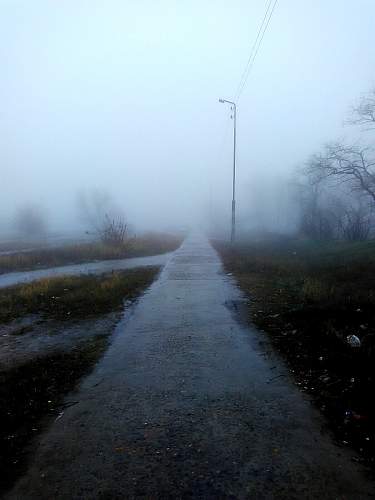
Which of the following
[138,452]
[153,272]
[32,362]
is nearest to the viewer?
[138,452]

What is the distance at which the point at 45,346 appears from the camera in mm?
8070

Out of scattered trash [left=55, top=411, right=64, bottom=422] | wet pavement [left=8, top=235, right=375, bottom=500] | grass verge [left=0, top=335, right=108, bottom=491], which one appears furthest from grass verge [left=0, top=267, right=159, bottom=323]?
scattered trash [left=55, top=411, right=64, bottom=422]

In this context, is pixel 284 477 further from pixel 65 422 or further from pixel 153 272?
pixel 153 272

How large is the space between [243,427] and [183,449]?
2.72 feet

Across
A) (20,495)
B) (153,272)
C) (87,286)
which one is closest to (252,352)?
(20,495)

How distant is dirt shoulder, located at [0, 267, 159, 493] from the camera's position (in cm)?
461

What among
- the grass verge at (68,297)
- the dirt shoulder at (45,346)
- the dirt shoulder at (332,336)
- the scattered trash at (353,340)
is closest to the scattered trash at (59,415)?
the dirt shoulder at (45,346)

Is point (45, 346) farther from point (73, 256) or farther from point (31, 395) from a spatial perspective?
point (73, 256)

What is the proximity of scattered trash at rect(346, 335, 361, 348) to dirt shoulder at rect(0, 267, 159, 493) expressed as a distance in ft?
15.0

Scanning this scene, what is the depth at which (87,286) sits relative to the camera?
14.9 metres

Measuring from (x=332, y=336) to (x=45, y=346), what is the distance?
5.84 meters

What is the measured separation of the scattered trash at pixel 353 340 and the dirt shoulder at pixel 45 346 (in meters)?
4.57

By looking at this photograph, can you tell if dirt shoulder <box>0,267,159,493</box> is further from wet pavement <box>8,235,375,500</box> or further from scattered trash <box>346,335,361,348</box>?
scattered trash <box>346,335,361,348</box>

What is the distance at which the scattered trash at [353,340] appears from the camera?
21.6ft
